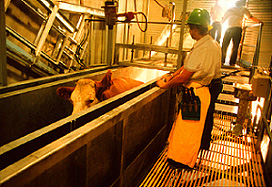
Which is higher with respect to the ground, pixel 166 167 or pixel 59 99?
pixel 59 99

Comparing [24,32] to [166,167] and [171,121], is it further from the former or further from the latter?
[166,167]

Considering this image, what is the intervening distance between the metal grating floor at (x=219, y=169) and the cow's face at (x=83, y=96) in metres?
1.18

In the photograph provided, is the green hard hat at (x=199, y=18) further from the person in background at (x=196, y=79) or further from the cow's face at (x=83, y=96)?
the cow's face at (x=83, y=96)

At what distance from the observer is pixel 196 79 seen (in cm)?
293

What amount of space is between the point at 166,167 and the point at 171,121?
1084mm

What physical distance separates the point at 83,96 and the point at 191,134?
56.6 inches

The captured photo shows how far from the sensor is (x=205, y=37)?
9.51ft

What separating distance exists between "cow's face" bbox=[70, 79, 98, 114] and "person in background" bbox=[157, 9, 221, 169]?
1.02 meters

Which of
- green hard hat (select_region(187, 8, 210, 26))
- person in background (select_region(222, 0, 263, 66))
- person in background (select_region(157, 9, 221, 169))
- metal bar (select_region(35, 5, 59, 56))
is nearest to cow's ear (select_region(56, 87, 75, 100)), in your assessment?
person in background (select_region(157, 9, 221, 169))

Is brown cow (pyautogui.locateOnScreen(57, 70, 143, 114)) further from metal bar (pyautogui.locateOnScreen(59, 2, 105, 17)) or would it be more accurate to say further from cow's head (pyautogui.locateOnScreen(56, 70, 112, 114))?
metal bar (pyautogui.locateOnScreen(59, 2, 105, 17))

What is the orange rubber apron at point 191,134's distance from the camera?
2.93 metres

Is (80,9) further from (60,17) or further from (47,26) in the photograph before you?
(47,26)

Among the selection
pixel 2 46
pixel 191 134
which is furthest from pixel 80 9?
pixel 191 134

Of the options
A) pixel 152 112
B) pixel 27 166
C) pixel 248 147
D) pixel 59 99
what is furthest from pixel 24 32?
pixel 248 147
